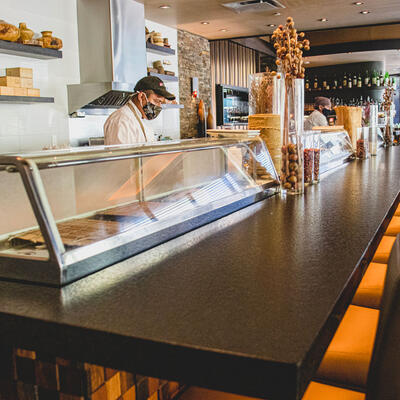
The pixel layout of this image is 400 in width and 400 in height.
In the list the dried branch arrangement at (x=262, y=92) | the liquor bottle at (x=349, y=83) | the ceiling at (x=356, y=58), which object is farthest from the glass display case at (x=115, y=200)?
the liquor bottle at (x=349, y=83)

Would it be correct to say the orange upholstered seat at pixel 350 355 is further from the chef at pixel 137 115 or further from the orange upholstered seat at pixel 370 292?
the chef at pixel 137 115

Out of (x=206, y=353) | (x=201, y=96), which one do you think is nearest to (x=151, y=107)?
(x=206, y=353)

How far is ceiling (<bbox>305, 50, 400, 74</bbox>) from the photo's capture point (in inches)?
397

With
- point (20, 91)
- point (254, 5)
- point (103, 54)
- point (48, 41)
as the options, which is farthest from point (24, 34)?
point (254, 5)

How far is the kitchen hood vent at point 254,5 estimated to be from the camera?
5730 mm

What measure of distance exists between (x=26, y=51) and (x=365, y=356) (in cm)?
378

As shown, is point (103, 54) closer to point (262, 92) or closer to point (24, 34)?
point (24, 34)

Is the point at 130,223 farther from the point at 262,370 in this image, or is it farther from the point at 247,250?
the point at 262,370

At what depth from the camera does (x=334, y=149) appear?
383cm

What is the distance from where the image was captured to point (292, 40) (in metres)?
2.17

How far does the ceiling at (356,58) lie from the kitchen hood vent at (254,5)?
14.7ft

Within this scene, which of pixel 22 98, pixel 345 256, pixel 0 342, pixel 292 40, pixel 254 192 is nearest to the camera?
pixel 0 342

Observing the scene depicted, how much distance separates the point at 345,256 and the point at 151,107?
2.73 m

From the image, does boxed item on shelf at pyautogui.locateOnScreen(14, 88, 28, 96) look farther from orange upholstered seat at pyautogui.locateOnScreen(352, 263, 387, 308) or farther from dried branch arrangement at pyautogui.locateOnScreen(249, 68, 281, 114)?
orange upholstered seat at pyautogui.locateOnScreen(352, 263, 387, 308)
